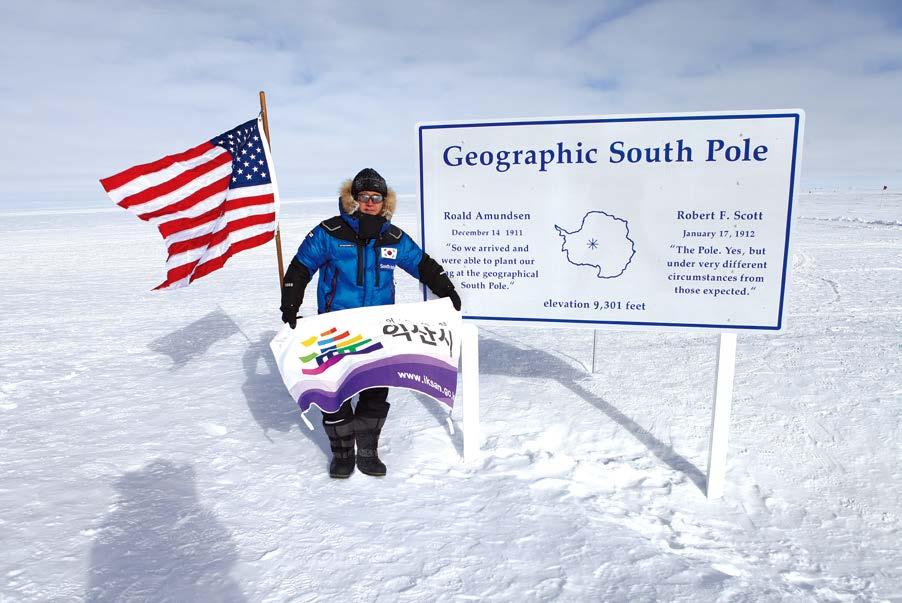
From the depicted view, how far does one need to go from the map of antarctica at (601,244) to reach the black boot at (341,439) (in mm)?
1727

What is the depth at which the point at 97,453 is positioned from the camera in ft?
11.5

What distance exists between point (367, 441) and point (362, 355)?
64cm

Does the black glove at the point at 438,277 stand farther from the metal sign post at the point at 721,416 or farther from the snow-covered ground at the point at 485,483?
the metal sign post at the point at 721,416

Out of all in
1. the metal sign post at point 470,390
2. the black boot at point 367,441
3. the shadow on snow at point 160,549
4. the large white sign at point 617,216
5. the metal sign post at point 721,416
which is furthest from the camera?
the metal sign post at point 470,390

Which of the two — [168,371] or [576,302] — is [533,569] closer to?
[576,302]

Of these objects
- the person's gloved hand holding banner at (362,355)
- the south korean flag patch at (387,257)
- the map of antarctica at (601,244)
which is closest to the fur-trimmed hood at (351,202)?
the south korean flag patch at (387,257)

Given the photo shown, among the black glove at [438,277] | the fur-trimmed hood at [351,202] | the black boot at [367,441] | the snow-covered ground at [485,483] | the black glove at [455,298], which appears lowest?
the snow-covered ground at [485,483]

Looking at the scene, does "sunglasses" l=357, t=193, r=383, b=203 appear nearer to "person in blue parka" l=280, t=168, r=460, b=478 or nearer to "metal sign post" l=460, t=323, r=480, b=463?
"person in blue parka" l=280, t=168, r=460, b=478

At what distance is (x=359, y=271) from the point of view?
3145mm

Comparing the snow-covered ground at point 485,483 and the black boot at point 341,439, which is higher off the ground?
the black boot at point 341,439

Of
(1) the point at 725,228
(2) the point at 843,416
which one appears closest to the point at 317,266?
(1) the point at 725,228

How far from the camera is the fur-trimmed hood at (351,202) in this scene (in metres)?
3.16

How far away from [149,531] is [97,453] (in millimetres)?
1217

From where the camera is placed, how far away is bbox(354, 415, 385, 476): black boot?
3223 millimetres
